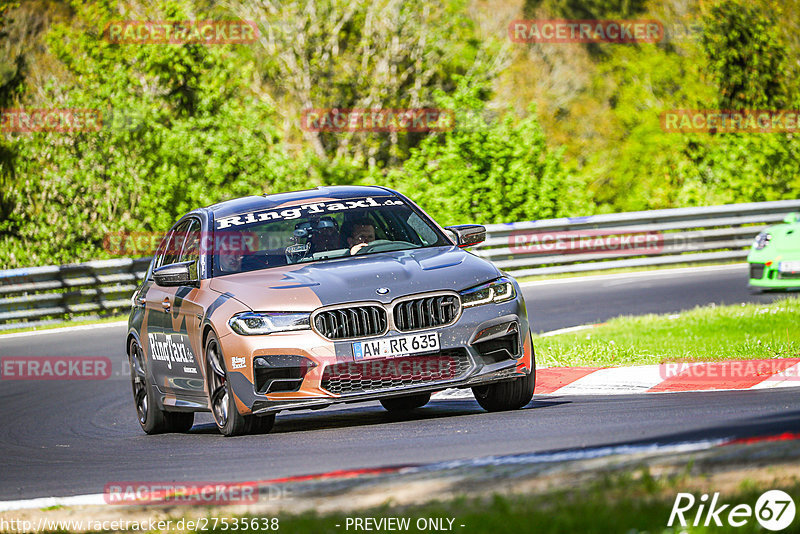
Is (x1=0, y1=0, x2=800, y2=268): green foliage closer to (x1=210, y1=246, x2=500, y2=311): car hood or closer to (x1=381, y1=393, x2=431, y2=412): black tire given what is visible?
A: (x1=381, y1=393, x2=431, y2=412): black tire

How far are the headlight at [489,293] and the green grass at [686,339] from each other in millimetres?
2550

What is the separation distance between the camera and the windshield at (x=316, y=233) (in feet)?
28.3

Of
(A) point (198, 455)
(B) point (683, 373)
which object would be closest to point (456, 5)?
(B) point (683, 373)

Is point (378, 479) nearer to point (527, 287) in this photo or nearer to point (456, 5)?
point (527, 287)

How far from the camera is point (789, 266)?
14.4 meters

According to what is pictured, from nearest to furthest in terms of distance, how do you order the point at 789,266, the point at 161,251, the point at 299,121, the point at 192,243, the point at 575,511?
the point at 575,511
the point at 192,243
the point at 161,251
the point at 789,266
the point at 299,121

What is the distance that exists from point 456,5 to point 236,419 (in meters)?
28.3

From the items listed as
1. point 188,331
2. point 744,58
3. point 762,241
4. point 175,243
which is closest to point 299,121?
point 744,58

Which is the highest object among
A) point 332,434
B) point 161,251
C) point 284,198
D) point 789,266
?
point 284,198

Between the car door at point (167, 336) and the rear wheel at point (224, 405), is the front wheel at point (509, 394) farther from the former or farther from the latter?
the car door at point (167, 336)

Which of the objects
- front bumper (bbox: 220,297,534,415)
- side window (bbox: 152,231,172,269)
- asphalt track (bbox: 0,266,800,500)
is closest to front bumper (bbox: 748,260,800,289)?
asphalt track (bbox: 0,266,800,500)

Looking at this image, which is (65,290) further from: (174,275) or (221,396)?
(221,396)

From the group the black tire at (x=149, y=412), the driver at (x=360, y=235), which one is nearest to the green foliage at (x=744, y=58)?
the driver at (x=360, y=235)

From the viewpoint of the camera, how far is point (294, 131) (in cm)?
3509
